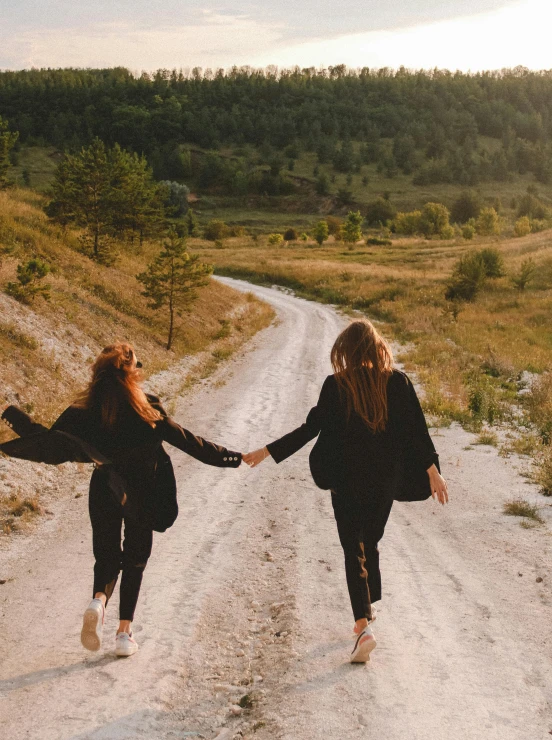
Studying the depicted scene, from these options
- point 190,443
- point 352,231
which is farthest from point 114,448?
point 352,231

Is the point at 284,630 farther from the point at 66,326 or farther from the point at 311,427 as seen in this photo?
the point at 66,326

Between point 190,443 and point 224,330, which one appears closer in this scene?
point 190,443

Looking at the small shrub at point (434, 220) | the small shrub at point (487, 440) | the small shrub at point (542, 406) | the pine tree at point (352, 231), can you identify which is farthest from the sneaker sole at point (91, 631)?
the small shrub at point (434, 220)

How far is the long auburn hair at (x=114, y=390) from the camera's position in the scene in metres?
4.96

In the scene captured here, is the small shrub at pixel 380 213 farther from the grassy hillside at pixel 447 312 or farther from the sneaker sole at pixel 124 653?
the sneaker sole at pixel 124 653

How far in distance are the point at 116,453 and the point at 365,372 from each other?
1.94m

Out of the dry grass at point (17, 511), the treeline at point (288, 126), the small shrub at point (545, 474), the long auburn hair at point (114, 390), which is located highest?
the treeline at point (288, 126)

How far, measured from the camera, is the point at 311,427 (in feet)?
17.3

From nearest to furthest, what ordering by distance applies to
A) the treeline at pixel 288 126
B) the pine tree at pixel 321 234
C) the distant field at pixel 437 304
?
the distant field at pixel 437 304 → the pine tree at pixel 321 234 → the treeline at pixel 288 126

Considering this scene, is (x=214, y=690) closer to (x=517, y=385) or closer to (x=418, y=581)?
(x=418, y=581)

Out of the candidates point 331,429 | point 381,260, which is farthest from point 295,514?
point 381,260

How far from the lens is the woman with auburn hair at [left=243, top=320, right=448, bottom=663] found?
5.01 meters

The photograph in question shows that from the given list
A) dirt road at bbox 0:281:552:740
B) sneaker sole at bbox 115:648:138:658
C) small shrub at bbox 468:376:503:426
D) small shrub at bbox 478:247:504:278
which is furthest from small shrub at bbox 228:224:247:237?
sneaker sole at bbox 115:648:138:658

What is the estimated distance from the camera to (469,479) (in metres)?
10.4
